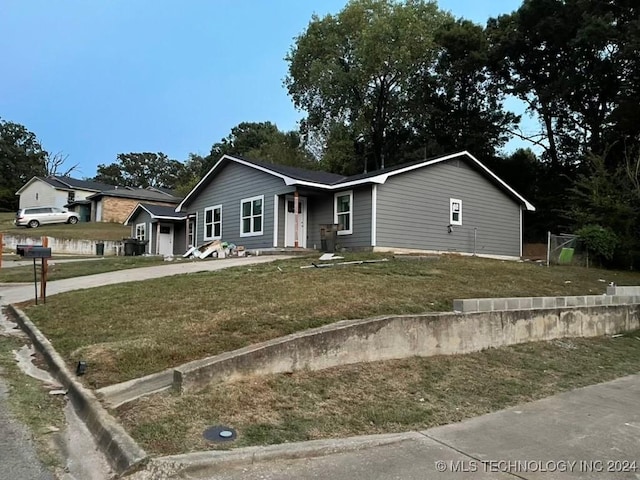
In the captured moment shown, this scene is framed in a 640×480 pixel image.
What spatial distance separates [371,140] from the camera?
134 ft

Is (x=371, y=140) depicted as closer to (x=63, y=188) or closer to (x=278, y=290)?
(x=63, y=188)

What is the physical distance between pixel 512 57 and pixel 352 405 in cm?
3263

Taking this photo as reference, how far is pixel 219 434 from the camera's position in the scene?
4.31 metres

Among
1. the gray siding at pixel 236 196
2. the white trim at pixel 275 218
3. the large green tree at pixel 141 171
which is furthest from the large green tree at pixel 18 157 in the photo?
the white trim at pixel 275 218

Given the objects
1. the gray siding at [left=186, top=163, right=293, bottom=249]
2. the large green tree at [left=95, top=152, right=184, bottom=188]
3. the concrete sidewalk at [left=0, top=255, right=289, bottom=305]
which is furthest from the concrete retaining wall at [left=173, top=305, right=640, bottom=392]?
the large green tree at [left=95, top=152, right=184, bottom=188]

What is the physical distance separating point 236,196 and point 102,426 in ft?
61.1

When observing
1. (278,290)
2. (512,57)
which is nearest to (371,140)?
A: (512,57)

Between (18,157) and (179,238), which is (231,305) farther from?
(18,157)

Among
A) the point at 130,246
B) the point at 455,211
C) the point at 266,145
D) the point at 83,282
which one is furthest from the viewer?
the point at 266,145

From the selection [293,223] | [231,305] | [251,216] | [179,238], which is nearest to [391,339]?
[231,305]

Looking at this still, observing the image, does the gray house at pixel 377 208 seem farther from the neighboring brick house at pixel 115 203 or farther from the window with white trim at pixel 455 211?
the neighboring brick house at pixel 115 203

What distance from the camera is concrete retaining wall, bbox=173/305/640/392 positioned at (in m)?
5.42

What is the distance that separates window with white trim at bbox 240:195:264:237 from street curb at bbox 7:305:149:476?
47.8 feet

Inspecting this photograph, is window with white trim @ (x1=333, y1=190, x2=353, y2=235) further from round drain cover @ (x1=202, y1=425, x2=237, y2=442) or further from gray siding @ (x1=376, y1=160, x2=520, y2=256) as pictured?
round drain cover @ (x1=202, y1=425, x2=237, y2=442)
